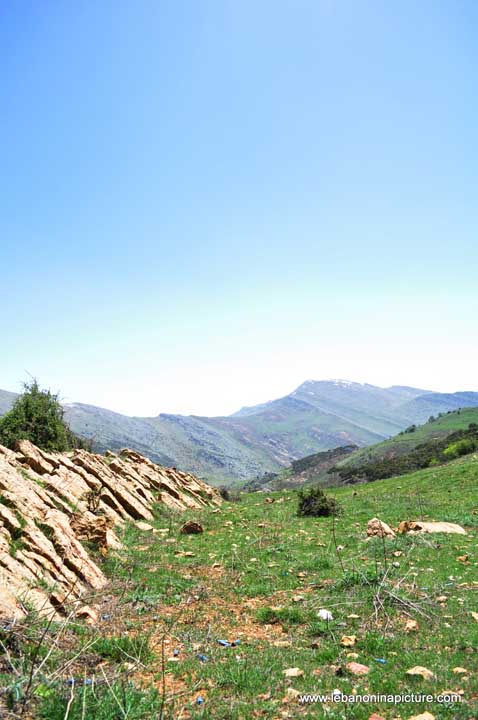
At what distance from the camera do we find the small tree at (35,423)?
110ft

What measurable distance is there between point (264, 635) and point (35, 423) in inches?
1229

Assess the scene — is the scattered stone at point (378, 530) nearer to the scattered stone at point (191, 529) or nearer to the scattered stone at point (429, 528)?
the scattered stone at point (429, 528)

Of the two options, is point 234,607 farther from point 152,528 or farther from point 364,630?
point 152,528

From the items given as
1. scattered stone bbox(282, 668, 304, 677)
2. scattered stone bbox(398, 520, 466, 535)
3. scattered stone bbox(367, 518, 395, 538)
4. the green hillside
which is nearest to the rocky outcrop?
scattered stone bbox(282, 668, 304, 677)

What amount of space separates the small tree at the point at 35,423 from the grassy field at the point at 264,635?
20.5 m

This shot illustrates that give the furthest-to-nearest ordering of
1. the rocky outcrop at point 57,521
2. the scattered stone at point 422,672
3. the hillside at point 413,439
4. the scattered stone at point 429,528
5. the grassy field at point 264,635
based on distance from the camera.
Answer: the hillside at point 413,439 < the scattered stone at point 429,528 < the rocky outcrop at point 57,521 < the scattered stone at point 422,672 < the grassy field at point 264,635

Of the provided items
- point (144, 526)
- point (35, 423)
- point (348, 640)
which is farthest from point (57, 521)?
point (35, 423)

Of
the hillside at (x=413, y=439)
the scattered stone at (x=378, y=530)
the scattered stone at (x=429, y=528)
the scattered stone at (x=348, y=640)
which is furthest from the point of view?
the hillside at (x=413, y=439)

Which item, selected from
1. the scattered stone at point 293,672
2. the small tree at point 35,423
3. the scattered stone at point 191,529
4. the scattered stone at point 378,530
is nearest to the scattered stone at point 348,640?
the scattered stone at point 293,672

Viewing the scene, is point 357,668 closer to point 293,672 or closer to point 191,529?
point 293,672

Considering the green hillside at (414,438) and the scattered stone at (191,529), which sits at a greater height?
the scattered stone at (191,529)

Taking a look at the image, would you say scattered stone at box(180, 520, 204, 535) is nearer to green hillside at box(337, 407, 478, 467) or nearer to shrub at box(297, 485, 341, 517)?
shrub at box(297, 485, 341, 517)

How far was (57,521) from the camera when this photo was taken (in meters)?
14.2

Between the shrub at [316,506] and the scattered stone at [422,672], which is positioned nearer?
the scattered stone at [422,672]
